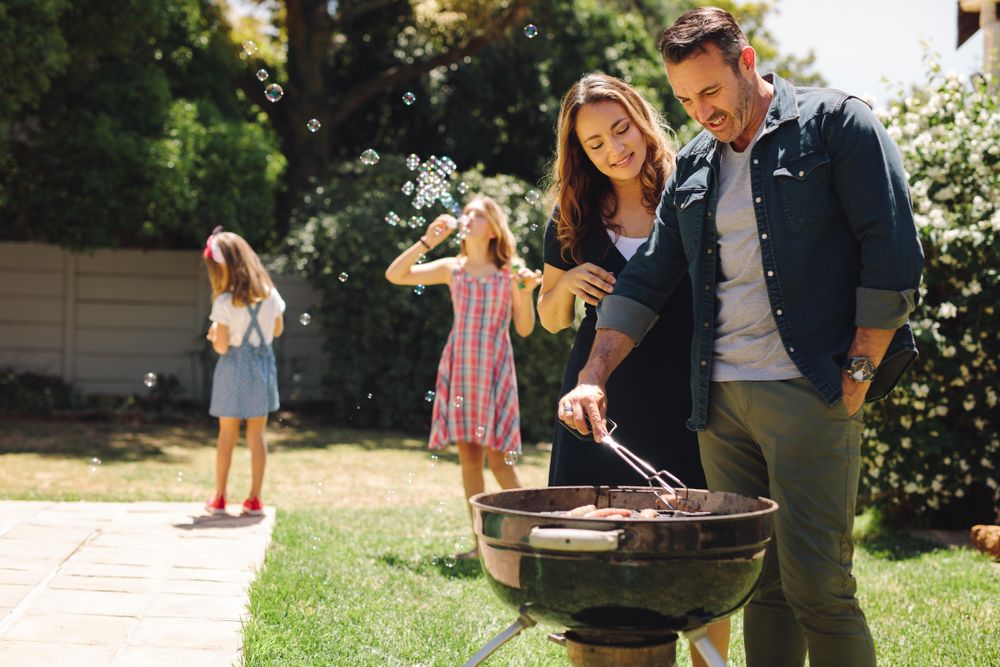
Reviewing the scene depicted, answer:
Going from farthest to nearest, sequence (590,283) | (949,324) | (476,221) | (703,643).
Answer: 1. (949,324)
2. (476,221)
3. (590,283)
4. (703,643)

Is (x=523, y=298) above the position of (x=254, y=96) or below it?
below

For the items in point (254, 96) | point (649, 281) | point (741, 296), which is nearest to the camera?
point (741, 296)

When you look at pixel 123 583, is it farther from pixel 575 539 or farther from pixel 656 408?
pixel 575 539

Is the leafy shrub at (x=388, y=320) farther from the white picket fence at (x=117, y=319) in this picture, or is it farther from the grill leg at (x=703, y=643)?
the grill leg at (x=703, y=643)

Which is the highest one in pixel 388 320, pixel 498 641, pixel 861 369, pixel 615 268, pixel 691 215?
pixel 691 215

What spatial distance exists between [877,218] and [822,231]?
13 centimetres

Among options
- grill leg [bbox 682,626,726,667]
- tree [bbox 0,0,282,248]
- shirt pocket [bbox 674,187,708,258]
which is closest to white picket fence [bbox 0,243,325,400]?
tree [bbox 0,0,282,248]

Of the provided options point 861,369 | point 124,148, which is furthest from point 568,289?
point 124,148

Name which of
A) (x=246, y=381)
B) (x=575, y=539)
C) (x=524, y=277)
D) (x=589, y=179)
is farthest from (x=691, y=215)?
(x=246, y=381)

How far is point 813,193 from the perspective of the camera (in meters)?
2.19

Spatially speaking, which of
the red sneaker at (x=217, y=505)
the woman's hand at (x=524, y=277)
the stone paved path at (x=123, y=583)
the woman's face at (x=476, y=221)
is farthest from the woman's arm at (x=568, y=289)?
the red sneaker at (x=217, y=505)

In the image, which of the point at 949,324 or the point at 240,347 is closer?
the point at 949,324

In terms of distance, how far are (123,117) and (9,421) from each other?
2.94 metres

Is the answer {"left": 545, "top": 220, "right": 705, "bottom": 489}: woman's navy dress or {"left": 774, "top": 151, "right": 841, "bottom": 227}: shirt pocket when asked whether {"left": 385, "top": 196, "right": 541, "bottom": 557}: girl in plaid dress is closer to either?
{"left": 545, "top": 220, "right": 705, "bottom": 489}: woman's navy dress
